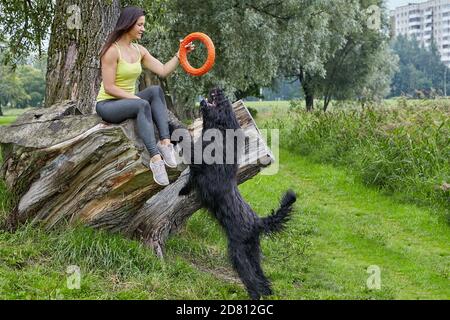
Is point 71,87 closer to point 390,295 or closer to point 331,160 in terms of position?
point 390,295

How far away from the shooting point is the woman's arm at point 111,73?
588cm

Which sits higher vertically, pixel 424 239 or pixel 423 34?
pixel 423 34

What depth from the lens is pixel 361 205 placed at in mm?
10648

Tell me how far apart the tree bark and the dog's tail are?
339 centimetres

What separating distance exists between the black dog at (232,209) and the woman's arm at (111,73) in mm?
844

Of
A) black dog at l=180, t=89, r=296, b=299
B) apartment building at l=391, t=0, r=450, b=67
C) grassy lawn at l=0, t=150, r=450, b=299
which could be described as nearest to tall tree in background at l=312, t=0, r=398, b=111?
grassy lawn at l=0, t=150, r=450, b=299

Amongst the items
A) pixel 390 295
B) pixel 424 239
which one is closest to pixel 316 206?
pixel 424 239

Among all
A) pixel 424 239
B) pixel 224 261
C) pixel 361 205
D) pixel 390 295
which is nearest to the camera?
pixel 390 295

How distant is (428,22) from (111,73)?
381 ft

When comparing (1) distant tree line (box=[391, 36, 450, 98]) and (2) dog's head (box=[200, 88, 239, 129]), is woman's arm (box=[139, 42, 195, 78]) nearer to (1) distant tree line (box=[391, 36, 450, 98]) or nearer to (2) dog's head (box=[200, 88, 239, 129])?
(2) dog's head (box=[200, 88, 239, 129])

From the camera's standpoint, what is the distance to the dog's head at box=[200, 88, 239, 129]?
5.72m

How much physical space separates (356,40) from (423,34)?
9083 cm

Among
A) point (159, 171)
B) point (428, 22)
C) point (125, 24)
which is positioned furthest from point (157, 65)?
point (428, 22)
